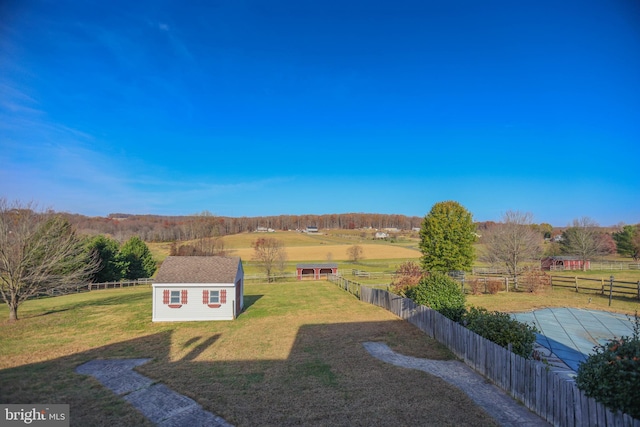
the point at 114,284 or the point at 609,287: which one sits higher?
the point at 609,287

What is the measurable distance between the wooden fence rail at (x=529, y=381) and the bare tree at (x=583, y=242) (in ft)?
156

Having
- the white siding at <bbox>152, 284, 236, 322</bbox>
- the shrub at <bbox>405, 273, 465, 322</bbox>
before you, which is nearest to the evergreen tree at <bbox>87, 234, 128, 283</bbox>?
the white siding at <bbox>152, 284, 236, 322</bbox>

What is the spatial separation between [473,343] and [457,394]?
251cm

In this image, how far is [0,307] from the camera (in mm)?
27688

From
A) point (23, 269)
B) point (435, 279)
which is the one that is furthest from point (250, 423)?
point (23, 269)

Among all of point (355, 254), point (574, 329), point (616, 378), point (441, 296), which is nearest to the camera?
point (616, 378)

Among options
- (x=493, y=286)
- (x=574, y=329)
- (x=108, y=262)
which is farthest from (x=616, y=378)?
(x=108, y=262)

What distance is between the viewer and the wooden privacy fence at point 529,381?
638 centimetres

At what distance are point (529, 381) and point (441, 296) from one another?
26.6ft

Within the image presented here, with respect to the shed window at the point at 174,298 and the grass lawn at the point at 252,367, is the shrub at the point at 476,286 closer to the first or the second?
the grass lawn at the point at 252,367

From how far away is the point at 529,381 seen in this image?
328 inches

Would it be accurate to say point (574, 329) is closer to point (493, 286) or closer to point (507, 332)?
point (507, 332)

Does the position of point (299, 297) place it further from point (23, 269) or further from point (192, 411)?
point (192, 411)

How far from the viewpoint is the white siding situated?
20891 millimetres
